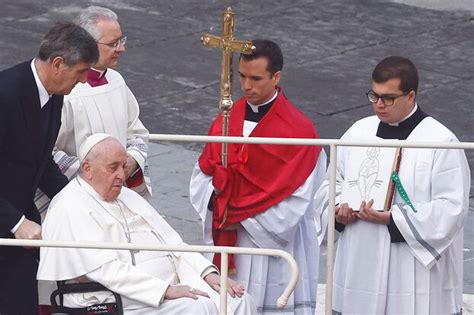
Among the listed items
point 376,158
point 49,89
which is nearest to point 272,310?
point 376,158

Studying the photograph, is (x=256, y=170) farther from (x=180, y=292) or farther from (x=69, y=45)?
(x=69, y=45)

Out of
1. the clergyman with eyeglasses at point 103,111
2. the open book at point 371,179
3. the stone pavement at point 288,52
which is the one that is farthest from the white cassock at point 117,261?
the stone pavement at point 288,52

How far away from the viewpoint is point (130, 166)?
727 centimetres

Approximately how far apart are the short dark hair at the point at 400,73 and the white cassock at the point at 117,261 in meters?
1.17

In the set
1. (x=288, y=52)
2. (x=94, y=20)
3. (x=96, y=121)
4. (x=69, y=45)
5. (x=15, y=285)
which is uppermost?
(x=288, y=52)

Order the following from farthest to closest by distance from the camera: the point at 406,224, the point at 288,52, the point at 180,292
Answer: the point at 288,52 < the point at 406,224 < the point at 180,292

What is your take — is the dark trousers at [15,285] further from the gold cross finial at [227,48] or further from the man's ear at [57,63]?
the gold cross finial at [227,48]

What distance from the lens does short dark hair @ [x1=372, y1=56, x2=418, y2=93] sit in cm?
686

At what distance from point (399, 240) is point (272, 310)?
829mm

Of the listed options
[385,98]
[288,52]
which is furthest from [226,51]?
[288,52]

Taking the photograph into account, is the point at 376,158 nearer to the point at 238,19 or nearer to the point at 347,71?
the point at 347,71

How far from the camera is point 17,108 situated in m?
6.46

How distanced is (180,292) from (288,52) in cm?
755

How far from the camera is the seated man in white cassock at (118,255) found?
6.54 metres
